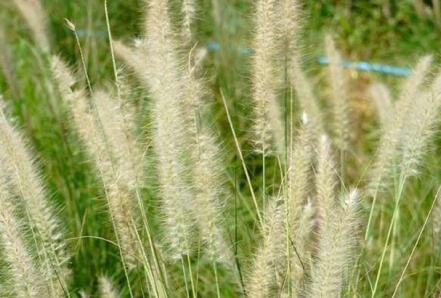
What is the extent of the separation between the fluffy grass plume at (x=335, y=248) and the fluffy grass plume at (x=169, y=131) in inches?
14.2

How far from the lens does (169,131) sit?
7.27 feet

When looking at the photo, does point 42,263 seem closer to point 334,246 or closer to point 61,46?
point 334,246

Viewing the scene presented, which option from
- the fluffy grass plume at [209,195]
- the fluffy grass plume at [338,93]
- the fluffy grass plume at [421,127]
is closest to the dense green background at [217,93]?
the fluffy grass plume at [338,93]

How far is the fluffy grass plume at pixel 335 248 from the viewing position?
1.90 m

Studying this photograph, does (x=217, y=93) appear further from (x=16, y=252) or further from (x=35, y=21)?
(x=16, y=252)

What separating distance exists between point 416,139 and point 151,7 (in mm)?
737

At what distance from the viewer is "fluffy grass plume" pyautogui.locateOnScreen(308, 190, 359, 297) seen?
1.90 metres

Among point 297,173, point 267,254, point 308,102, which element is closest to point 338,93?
point 308,102

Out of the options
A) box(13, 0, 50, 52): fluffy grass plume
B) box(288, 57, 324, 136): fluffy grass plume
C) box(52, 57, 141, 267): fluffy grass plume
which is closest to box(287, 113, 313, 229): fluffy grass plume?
box(52, 57, 141, 267): fluffy grass plume

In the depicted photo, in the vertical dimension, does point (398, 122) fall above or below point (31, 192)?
below

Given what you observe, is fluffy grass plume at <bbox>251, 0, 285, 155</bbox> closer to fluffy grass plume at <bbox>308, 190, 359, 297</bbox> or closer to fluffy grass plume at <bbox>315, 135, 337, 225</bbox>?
fluffy grass plume at <bbox>315, 135, 337, 225</bbox>

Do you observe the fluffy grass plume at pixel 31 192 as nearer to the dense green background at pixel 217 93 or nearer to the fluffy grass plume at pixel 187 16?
the dense green background at pixel 217 93

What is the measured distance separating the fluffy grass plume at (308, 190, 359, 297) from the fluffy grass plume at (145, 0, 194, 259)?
1.18 feet

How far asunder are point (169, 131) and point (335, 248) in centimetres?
47
